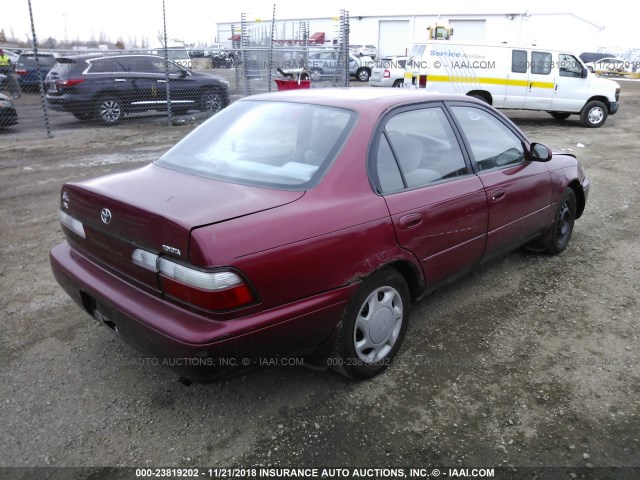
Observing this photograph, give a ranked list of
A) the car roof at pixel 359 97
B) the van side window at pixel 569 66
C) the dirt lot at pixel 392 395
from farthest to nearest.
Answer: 1. the van side window at pixel 569 66
2. the car roof at pixel 359 97
3. the dirt lot at pixel 392 395

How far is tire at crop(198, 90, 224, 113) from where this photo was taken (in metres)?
13.2

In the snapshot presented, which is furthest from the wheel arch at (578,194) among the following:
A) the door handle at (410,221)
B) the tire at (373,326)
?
the tire at (373,326)

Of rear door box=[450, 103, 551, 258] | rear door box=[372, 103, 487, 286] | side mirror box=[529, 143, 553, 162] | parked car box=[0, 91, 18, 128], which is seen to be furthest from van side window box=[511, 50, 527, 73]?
parked car box=[0, 91, 18, 128]

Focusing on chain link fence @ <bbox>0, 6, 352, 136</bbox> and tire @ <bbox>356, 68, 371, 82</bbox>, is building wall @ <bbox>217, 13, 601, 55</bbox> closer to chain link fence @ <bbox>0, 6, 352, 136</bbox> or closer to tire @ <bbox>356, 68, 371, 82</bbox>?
tire @ <bbox>356, 68, 371, 82</bbox>

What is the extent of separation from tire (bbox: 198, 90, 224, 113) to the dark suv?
2 centimetres

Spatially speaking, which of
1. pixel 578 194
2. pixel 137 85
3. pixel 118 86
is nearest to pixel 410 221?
pixel 578 194

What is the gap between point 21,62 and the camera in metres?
18.1

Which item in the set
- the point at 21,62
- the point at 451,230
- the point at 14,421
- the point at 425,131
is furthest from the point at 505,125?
the point at 21,62

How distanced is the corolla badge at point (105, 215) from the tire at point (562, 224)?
3.67 meters

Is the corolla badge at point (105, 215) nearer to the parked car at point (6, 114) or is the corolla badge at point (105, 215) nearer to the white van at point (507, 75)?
the parked car at point (6, 114)

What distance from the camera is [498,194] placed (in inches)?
143

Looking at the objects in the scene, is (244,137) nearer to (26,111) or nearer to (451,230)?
(451,230)

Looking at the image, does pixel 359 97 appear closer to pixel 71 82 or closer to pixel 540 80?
pixel 71 82

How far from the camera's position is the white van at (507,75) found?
42.7ft
